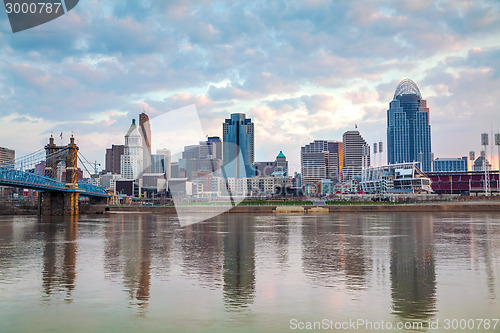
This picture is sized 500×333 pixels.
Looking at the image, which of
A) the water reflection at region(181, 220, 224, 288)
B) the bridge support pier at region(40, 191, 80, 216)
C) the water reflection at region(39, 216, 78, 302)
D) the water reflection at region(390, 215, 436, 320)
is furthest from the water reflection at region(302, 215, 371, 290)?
the bridge support pier at region(40, 191, 80, 216)

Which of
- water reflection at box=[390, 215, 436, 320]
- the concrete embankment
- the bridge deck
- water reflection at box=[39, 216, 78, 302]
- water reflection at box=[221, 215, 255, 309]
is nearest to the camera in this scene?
water reflection at box=[390, 215, 436, 320]

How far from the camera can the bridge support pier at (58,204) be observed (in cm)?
9412

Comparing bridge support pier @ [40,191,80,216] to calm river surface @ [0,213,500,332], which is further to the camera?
bridge support pier @ [40,191,80,216]

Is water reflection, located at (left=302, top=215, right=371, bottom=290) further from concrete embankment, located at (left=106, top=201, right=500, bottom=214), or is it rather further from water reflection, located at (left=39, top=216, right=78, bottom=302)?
concrete embankment, located at (left=106, top=201, right=500, bottom=214)

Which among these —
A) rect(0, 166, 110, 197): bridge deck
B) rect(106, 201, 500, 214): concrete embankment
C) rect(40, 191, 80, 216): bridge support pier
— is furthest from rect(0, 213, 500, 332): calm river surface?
rect(40, 191, 80, 216): bridge support pier

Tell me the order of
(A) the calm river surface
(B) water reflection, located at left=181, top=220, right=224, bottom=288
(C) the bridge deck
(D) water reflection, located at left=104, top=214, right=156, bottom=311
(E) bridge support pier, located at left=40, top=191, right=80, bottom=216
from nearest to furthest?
1. (A) the calm river surface
2. (D) water reflection, located at left=104, top=214, right=156, bottom=311
3. (B) water reflection, located at left=181, top=220, right=224, bottom=288
4. (C) the bridge deck
5. (E) bridge support pier, located at left=40, top=191, right=80, bottom=216

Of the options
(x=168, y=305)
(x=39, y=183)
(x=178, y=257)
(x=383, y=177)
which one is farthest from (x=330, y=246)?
(x=383, y=177)

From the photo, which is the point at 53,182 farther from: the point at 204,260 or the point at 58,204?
the point at 204,260

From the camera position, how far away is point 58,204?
94562 mm

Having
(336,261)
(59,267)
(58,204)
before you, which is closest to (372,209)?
(58,204)

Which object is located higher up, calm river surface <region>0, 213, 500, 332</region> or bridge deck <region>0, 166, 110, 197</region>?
bridge deck <region>0, 166, 110, 197</region>

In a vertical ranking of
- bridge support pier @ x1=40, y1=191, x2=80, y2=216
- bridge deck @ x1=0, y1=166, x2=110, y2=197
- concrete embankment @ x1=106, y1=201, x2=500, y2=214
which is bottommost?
concrete embankment @ x1=106, y1=201, x2=500, y2=214

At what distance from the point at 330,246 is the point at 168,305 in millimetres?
18316

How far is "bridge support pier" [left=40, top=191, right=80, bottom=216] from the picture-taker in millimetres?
94125
